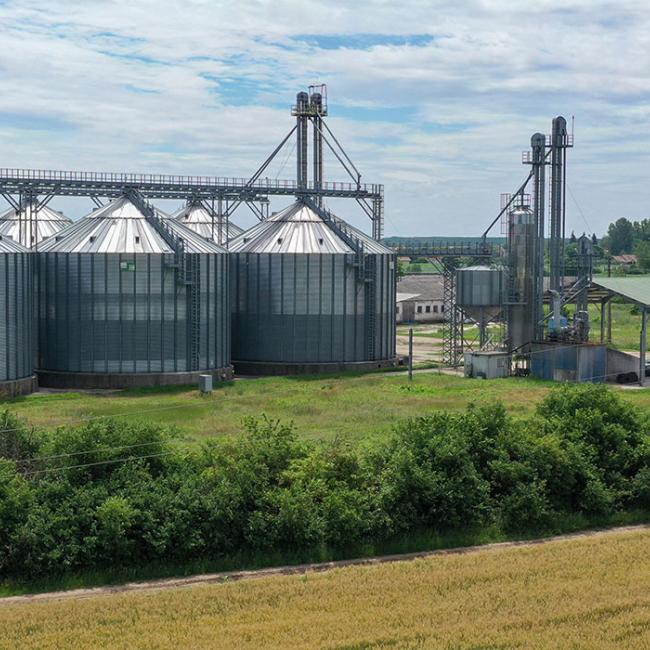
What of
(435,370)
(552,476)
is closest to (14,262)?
(435,370)

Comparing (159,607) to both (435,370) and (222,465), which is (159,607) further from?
(435,370)

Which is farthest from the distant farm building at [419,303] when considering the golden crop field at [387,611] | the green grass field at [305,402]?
the golden crop field at [387,611]

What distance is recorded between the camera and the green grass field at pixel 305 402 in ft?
169

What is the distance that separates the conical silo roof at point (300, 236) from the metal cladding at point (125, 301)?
7.45 metres

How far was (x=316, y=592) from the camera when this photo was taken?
93.0 ft

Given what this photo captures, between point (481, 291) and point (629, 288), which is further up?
point (629, 288)

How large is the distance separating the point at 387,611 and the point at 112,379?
1585 inches

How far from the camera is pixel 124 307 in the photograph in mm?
64312

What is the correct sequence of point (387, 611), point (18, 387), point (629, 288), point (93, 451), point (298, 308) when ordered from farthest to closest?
point (298, 308), point (629, 288), point (18, 387), point (93, 451), point (387, 611)

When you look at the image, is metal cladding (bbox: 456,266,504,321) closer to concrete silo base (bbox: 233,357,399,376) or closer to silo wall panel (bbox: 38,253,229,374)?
concrete silo base (bbox: 233,357,399,376)

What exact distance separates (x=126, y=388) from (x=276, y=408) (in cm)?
1134

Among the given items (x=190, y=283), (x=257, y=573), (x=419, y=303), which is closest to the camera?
(x=257, y=573)

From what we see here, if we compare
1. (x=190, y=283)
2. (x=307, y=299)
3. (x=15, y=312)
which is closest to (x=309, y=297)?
(x=307, y=299)

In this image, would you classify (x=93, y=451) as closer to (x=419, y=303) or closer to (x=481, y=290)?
(x=481, y=290)
